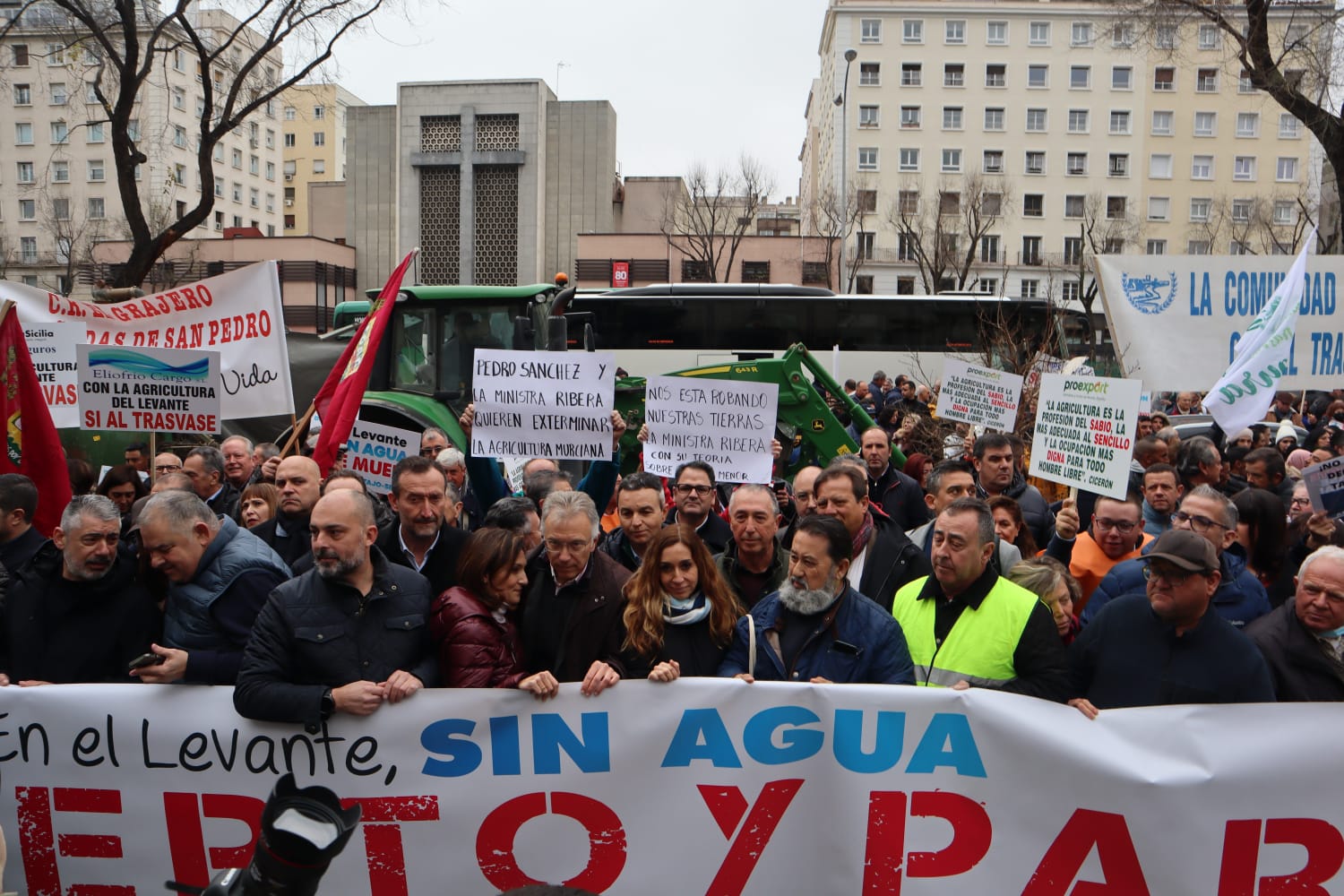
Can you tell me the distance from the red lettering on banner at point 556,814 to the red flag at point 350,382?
2850 mm

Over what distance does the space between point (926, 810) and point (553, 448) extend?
11.5 feet

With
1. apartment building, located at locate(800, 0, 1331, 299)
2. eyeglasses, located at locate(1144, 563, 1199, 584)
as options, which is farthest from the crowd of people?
apartment building, located at locate(800, 0, 1331, 299)

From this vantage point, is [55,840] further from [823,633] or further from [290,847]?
[823,633]

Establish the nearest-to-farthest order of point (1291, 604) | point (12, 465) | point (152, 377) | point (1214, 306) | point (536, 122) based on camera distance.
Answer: point (1291, 604) → point (12, 465) → point (1214, 306) → point (152, 377) → point (536, 122)

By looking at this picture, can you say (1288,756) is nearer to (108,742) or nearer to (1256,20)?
(108,742)

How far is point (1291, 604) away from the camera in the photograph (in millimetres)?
3707

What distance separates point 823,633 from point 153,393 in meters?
4.72

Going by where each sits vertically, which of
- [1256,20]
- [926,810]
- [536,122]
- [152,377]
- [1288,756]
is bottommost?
[926,810]

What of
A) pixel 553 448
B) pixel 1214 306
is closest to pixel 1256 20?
pixel 1214 306

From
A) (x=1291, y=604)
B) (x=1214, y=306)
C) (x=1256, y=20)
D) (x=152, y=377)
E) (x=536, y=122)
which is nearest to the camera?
(x=1291, y=604)

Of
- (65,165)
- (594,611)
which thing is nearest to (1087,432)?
(594,611)

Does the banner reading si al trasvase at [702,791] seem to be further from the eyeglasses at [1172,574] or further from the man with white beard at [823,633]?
the eyeglasses at [1172,574]

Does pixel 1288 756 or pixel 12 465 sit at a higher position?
pixel 12 465

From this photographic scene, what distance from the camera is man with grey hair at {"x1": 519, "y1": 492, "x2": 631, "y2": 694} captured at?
3.86 metres
